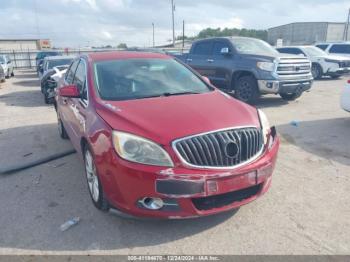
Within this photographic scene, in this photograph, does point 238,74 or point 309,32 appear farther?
point 309,32

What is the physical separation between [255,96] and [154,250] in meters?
7.20

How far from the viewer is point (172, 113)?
11.1 ft

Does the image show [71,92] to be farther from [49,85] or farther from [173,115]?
[49,85]

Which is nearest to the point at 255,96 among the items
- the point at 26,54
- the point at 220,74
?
the point at 220,74

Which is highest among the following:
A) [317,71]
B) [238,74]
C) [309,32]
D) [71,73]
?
[309,32]

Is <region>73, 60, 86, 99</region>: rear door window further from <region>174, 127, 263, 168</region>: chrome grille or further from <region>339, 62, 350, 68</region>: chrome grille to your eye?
<region>339, 62, 350, 68</region>: chrome grille

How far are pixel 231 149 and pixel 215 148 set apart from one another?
0.16 m

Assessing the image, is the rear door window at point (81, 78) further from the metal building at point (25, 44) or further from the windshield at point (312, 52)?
the metal building at point (25, 44)

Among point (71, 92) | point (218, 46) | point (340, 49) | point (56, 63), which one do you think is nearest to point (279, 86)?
point (218, 46)

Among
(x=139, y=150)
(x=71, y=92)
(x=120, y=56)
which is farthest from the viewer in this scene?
(x=120, y=56)

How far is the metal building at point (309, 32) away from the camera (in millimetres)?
54406

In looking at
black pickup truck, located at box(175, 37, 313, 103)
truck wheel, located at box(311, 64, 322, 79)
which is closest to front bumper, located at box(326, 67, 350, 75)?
truck wheel, located at box(311, 64, 322, 79)

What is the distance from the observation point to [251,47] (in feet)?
33.3

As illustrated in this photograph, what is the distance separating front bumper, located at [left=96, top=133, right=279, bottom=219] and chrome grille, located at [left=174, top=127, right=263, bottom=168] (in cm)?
8
